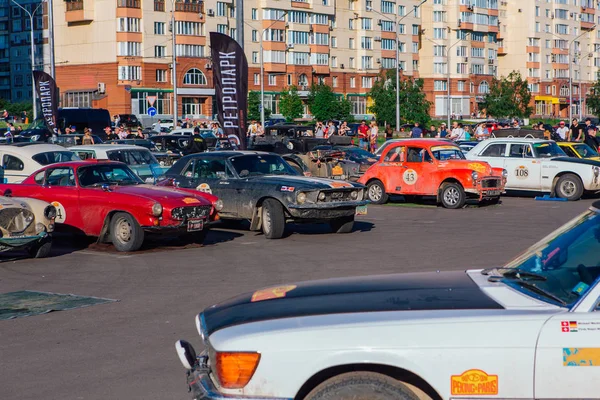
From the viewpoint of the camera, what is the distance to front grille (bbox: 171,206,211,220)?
1524cm

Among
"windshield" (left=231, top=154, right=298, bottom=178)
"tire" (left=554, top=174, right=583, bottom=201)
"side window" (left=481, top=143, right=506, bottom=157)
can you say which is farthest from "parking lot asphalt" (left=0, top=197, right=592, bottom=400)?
"side window" (left=481, top=143, right=506, bottom=157)

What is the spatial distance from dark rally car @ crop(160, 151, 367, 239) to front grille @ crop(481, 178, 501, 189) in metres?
5.97

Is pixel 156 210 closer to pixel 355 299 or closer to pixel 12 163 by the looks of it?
pixel 12 163

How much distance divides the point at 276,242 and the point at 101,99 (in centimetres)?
7492

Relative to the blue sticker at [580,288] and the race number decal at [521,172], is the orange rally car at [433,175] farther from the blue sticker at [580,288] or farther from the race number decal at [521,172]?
the blue sticker at [580,288]

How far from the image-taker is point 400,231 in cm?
Answer: 1809

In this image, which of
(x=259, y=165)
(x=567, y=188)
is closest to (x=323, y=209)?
(x=259, y=165)

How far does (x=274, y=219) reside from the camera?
55.0 ft

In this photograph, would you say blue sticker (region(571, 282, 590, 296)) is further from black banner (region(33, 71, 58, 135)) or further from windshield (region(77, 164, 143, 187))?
black banner (region(33, 71, 58, 135))

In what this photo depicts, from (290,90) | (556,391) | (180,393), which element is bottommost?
(180,393)

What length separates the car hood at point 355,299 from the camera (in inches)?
188

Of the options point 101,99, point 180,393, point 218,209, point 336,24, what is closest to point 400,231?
point 218,209

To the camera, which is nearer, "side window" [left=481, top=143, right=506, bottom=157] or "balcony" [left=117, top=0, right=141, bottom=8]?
"side window" [left=481, top=143, right=506, bottom=157]

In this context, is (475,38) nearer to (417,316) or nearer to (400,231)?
(400,231)
